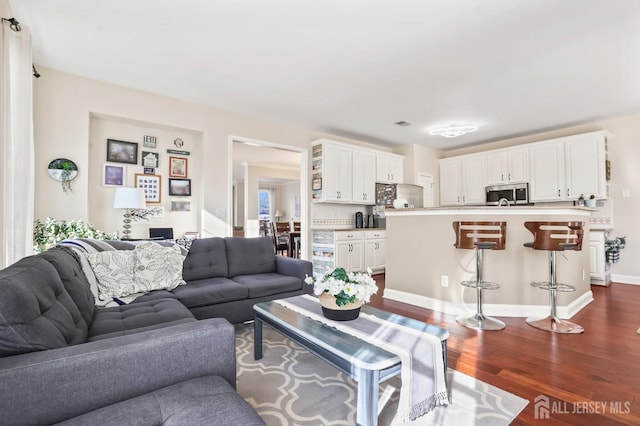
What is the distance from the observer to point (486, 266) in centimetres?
344

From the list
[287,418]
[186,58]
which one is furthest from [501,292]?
[186,58]

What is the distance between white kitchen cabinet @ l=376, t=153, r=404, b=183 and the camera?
6.29 meters

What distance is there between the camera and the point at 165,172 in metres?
4.28

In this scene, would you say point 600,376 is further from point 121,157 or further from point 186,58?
point 121,157

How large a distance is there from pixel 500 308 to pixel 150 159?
15.0 ft

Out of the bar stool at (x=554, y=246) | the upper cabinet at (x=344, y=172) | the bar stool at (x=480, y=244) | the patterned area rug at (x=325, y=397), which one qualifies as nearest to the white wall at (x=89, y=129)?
the upper cabinet at (x=344, y=172)

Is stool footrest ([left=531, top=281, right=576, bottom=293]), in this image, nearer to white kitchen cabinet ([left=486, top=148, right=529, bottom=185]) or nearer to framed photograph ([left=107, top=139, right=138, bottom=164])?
white kitchen cabinet ([left=486, top=148, right=529, bottom=185])

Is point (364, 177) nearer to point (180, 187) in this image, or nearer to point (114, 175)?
point (180, 187)

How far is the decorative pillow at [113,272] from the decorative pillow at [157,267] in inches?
2.6

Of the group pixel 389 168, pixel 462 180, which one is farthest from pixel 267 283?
pixel 462 180

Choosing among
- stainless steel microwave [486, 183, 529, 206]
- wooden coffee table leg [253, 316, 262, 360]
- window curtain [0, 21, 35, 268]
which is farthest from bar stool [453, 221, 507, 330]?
window curtain [0, 21, 35, 268]

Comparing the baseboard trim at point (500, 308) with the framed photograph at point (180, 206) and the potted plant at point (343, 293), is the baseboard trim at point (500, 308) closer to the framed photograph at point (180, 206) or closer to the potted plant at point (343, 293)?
the potted plant at point (343, 293)

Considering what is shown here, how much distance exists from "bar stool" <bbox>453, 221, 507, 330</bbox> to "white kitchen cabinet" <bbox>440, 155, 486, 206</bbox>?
363 cm

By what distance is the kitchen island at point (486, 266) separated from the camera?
3283 mm
